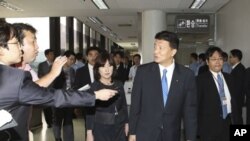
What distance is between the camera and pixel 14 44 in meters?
1.90

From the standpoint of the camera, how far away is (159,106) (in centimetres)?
300

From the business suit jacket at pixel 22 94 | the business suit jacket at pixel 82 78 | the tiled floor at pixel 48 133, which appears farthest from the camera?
the tiled floor at pixel 48 133

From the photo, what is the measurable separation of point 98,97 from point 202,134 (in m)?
1.88

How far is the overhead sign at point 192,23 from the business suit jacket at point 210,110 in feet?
23.0

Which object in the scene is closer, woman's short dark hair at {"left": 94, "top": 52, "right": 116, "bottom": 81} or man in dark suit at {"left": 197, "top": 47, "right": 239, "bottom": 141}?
woman's short dark hair at {"left": 94, "top": 52, "right": 116, "bottom": 81}

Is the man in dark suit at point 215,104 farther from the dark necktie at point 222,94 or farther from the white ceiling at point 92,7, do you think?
the white ceiling at point 92,7

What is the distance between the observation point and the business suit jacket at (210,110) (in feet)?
11.7

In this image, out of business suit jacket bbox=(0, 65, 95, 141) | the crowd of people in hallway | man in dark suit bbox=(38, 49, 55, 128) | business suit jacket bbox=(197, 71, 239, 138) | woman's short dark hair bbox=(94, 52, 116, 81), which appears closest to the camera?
business suit jacket bbox=(0, 65, 95, 141)

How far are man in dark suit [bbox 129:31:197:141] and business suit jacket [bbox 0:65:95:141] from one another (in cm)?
115

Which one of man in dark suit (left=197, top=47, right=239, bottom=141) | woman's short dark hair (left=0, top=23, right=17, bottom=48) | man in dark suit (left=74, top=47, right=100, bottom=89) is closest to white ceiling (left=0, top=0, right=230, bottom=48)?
man in dark suit (left=74, top=47, right=100, bottom=89)

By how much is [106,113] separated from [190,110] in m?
0.79

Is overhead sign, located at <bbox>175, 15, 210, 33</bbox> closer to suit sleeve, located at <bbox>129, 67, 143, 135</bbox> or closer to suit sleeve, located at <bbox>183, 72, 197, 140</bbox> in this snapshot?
suit sleeve, located at <bbox>183, 72, 197, 140</bbox>

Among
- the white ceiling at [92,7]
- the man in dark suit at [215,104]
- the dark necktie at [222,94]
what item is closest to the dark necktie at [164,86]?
the man in dark suit at [215,104]

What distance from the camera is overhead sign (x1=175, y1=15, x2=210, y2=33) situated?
10.5 metres
